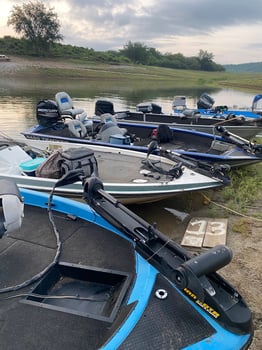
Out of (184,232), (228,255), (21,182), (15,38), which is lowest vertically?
(184,232)

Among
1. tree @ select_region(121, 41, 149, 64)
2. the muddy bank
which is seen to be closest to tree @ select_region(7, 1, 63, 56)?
tree @ select_region(121, 41, 149, 64)

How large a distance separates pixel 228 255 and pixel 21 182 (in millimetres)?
3349

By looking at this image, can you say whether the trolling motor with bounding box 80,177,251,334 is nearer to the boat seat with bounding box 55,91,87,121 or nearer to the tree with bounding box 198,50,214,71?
the boat seat with bounding box 55,91,87,121

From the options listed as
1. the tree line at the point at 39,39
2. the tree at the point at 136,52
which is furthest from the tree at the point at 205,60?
the tree line at the point at 39,39

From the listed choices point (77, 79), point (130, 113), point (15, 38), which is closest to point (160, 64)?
point (15, 38)

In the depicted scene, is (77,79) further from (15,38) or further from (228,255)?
(228,255)

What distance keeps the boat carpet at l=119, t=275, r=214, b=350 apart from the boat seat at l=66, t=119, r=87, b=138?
528cm

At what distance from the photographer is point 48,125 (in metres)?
7.42

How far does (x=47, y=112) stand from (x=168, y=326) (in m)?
6.42

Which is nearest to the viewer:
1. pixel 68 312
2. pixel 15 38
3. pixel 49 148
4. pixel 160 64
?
pixel 68 312

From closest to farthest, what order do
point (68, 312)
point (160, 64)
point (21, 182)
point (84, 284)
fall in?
point (68, 312)
point (84, 284)
point (21, 182)
point (160, 64)

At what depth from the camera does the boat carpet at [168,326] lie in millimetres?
1682

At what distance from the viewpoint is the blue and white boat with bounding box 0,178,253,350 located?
173cm

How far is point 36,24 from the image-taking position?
201 ft
